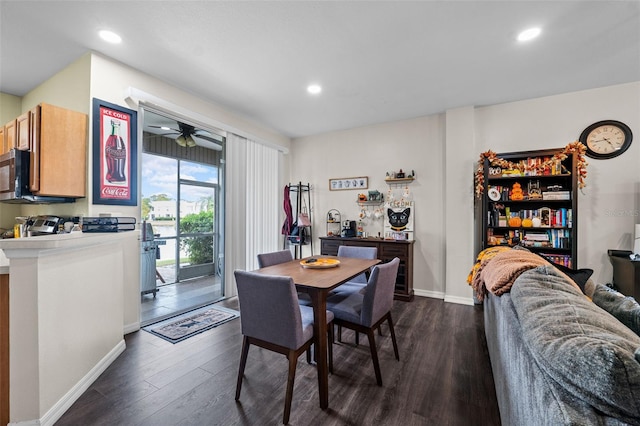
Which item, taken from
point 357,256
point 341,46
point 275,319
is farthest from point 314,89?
point 275,319

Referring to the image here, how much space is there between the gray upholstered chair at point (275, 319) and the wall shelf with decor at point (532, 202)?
2975mm

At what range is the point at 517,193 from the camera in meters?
3.44

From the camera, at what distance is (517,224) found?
11.2 feet

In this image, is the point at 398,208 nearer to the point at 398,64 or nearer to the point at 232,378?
the point at 398,64

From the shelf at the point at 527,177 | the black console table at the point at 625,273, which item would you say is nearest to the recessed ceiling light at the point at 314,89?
the shelf at the point at 527,177

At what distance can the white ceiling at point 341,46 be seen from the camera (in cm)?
202

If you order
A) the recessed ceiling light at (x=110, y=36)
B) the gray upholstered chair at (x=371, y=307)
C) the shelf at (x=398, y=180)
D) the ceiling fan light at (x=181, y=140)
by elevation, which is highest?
the recessed ceiling light at (x=110, y=36)

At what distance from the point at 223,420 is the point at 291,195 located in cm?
398

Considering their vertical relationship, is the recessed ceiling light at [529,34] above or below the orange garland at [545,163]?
above

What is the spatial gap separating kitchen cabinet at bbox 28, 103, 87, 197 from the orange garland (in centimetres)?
447

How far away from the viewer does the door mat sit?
274 centimetres

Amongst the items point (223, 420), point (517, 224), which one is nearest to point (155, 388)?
point (223, 420)

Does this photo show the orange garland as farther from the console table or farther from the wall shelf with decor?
the console table

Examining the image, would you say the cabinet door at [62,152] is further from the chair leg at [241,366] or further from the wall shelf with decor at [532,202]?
the wall shelf with decor at [532,202]
